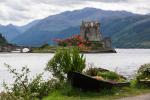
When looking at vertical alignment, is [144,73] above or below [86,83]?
above

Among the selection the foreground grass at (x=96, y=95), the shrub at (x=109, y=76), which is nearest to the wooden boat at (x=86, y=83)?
the foreground grass at (x=96, y=95)

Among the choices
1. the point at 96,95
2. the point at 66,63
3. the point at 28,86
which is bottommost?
the point at 96,95

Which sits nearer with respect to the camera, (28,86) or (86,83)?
(28,86)

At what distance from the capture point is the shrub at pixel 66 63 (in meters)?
33.1

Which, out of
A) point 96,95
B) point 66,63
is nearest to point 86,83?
point 96,95

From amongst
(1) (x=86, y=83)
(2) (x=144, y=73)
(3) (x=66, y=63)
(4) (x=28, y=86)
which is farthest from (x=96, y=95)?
(2) (x=144, y=73)

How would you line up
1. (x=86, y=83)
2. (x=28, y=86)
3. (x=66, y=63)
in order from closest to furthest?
(x=28, y=86) → (x=86, y=83) → (x=66, y=63)

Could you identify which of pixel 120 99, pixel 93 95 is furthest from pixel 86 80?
pixel 120 99

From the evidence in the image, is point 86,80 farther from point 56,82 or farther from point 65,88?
point 56,82

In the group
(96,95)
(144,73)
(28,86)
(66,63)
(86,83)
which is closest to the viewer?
(28,86)

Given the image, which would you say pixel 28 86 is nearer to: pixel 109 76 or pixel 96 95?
pixel 96 95

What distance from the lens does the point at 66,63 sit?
3328cm

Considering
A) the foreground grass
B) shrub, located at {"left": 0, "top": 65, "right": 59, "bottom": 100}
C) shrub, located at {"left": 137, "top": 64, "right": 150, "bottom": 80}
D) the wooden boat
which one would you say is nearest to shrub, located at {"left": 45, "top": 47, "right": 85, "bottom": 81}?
shrub, located at {"left": 0, "top": 65, "right": 59, "bottom": 100}

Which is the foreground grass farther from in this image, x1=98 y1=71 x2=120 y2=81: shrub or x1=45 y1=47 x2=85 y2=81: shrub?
x1=98 y1=71 x2=120 y2=81: shrub
